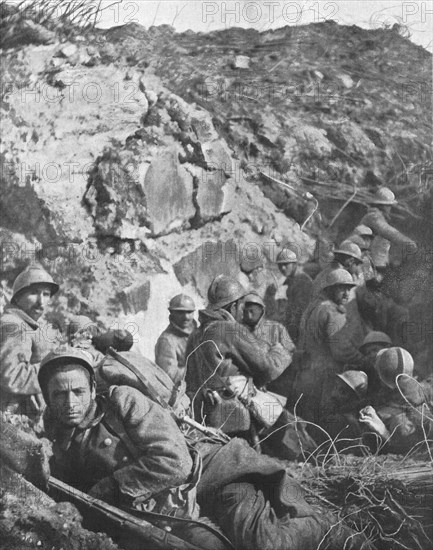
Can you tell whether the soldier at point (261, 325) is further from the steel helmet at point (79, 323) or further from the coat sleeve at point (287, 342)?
the steel helmet at point (79, 323)

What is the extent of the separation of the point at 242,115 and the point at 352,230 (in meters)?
1.19

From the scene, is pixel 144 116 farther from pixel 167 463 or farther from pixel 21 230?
pixel 167 463

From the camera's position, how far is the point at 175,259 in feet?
34.4

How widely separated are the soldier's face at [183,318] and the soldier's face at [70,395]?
2.57 ft

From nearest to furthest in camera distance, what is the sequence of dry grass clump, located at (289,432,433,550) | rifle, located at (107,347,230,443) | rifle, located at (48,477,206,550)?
rifle, located at (48,477,206,550) < dry grass clump, located at (289,432,433,550) < rifle, located at (107,347,230,443)

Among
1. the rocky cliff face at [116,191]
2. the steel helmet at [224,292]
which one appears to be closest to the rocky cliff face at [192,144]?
the rocky cliff face at [116,191]

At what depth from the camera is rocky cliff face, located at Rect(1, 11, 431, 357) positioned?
1045 cm

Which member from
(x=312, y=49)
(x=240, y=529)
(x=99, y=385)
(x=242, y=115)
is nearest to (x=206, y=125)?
(x=242, y=115)

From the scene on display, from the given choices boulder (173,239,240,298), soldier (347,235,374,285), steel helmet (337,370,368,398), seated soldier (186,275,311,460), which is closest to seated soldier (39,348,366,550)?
seated soldier (186,275,311,460)

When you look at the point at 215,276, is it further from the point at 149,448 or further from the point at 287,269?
the point at 149,448

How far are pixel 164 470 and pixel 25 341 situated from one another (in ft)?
4.55

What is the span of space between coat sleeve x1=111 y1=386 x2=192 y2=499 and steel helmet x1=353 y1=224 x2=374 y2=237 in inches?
75.2

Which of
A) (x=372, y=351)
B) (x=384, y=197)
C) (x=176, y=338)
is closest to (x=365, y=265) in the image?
(x=384, y=197)

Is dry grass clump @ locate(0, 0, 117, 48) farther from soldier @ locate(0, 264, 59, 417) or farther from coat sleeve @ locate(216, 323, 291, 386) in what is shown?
coat sleeve @ locate(216, 323, 291, 386)
